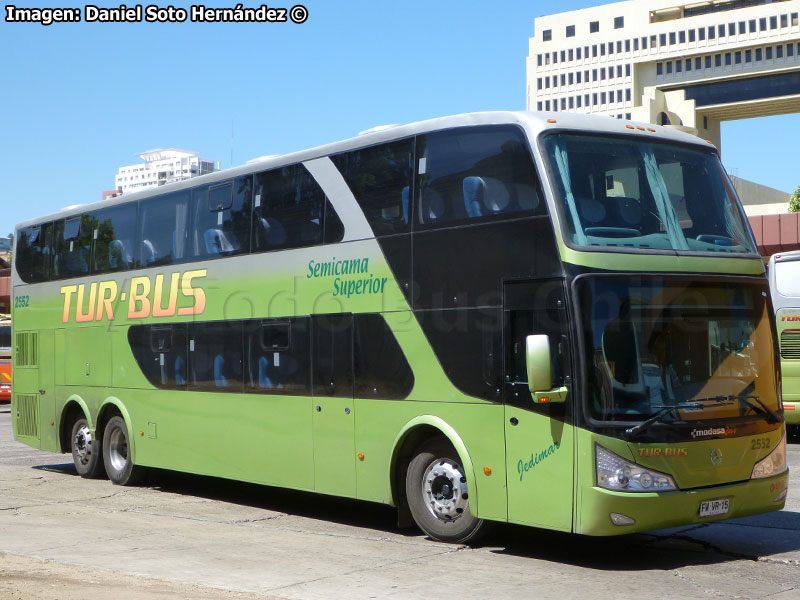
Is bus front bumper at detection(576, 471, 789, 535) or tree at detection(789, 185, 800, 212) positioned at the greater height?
tree at detection(789, 185, 800, 212)

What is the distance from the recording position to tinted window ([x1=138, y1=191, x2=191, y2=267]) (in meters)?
14.0

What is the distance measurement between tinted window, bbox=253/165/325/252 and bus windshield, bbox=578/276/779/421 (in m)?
3.85

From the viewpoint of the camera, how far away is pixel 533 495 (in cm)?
908

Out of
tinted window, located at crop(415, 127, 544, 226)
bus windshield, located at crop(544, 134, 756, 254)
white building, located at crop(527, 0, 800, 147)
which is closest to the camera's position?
bus windshield, located at crop(544, 134, 756, 254)

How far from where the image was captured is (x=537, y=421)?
9047 mm

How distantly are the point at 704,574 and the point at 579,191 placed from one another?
3.19 m

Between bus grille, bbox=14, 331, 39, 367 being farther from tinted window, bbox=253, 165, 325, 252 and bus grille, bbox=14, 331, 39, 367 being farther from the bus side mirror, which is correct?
the bus side mirror

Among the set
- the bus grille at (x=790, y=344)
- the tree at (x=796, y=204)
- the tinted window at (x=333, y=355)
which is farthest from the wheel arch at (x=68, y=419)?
the tree at (x=796, y=204)

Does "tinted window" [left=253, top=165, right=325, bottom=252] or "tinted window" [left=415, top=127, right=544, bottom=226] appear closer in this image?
"tinted window" [left=415, top=127, right=544, bottom=226]

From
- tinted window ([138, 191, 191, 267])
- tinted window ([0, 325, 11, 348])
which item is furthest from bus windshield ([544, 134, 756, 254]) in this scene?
tinted window ([0, 325, 11, 348])

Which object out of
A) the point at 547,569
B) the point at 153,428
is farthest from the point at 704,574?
the point at 153,428

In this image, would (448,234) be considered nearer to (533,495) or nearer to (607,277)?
(607,277)

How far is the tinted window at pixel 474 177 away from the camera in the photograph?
927 cm

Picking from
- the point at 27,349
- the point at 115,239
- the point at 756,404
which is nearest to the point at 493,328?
the point at 756,404
